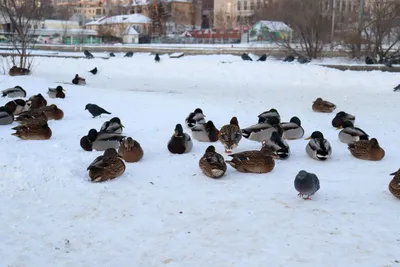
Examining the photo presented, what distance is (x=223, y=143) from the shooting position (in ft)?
27.7

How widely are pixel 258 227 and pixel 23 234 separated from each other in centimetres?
241

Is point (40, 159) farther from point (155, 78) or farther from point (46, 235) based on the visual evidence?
point (155, 78)

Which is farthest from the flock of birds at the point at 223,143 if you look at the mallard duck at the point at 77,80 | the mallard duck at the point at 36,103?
the mallard duck at the point at 77,80

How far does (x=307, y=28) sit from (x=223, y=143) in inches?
896

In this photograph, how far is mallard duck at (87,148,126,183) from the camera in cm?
655

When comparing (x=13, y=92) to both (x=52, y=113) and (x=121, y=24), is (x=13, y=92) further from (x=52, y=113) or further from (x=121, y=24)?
(x=121, y=24)

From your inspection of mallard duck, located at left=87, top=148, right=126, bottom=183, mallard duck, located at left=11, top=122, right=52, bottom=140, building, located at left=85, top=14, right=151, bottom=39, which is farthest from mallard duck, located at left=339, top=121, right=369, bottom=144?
building, located at left=85, top=14, right=151, bottom=39

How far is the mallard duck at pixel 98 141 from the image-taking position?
325 inches

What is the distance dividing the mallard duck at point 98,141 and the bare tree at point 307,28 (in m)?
23.2

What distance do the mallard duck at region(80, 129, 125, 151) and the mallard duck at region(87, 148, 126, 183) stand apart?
151 centimetres

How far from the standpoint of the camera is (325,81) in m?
20.8

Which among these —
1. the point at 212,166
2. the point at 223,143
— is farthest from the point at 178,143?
the point at 212,166

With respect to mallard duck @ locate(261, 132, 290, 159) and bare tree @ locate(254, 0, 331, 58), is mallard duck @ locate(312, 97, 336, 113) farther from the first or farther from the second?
bare tree @ locate(254, 0, 331, 58)

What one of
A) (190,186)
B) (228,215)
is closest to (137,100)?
(190,186)
